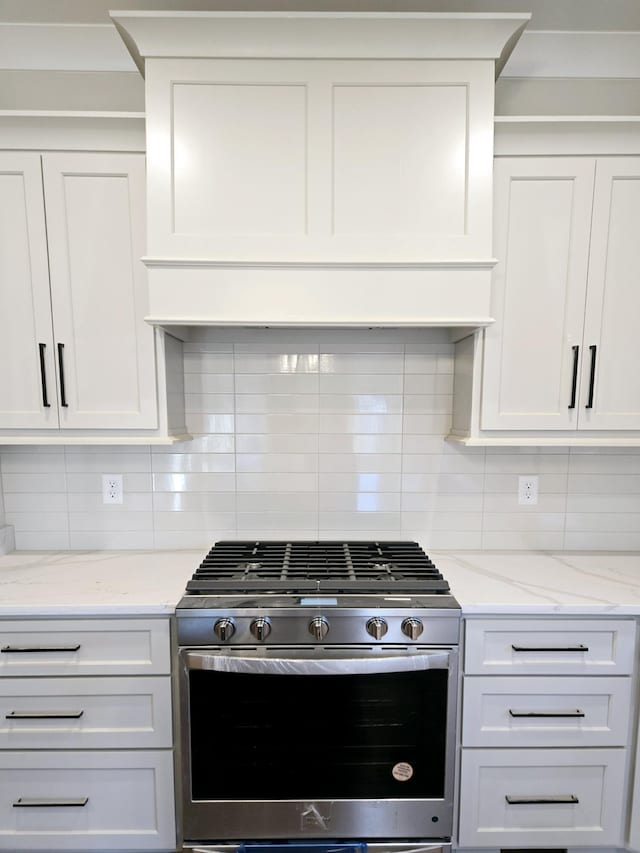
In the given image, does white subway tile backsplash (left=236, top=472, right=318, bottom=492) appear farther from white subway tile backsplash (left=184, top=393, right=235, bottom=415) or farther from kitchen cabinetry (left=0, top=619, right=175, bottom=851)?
kitchen cabinetry (left=0, top=619, right=175, bottom=851)

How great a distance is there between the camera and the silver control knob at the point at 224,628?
138 centimetres

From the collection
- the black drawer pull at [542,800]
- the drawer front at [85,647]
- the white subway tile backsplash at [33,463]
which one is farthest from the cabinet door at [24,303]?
the black drawer pull at [542,800]

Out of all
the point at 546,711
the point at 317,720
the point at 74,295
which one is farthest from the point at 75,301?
the point at 546,711

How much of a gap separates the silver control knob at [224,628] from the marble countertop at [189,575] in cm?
16

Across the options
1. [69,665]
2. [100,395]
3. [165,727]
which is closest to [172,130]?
[100,395]

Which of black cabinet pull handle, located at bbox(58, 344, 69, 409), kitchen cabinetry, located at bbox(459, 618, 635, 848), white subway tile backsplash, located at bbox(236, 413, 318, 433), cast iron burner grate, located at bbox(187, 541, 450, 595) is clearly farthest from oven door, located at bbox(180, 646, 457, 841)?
black cabinet pull handle, located at bbox(58, 344, 69, 409)

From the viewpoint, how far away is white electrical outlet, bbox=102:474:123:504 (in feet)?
6.34

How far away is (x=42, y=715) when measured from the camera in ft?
4.70

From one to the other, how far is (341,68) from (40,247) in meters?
1.17

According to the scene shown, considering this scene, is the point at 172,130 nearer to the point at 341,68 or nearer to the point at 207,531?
the point at 341,68

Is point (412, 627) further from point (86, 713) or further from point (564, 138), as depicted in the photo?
point (564, 138)

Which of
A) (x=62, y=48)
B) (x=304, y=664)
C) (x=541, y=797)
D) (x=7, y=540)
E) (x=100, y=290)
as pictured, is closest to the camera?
(x=304, y=664)

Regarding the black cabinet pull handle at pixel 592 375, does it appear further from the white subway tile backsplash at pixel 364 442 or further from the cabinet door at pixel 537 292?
the white subway tile backsplash at pixel 364 442

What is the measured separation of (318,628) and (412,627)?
0.29 metres
